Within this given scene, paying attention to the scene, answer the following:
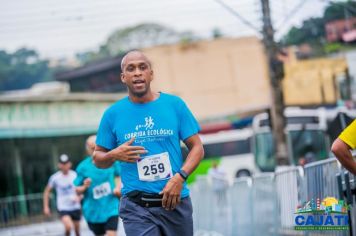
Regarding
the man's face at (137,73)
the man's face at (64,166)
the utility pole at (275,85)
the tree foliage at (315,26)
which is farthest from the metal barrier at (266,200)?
the tree foliage at (315,26)

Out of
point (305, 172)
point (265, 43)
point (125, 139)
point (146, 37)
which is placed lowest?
point (305, 172)

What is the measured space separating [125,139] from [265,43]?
56.1 ft

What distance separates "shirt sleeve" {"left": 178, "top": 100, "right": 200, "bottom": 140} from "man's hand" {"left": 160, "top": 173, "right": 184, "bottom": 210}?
0.39 metres

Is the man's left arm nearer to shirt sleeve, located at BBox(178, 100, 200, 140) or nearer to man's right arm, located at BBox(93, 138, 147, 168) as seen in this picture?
shirt sleeve, located at BBox(178, 100, 200, 140)

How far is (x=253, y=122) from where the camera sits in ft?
134

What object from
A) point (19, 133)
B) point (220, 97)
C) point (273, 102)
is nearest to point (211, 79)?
point (220, 97)

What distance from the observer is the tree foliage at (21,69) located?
143 feet

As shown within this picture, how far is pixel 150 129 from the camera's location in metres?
6.38

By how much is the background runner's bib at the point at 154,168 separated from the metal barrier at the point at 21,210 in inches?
876

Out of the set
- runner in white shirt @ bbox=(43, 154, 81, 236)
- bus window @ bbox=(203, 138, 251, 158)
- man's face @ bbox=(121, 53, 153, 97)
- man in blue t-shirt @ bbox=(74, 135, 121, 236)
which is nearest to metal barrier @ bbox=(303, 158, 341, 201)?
man's face @ bbox=(121, 53, 153, 97)

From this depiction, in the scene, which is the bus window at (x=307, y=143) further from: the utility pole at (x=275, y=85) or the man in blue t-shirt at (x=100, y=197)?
the man in blue t-shirt at (x=100, y=197)

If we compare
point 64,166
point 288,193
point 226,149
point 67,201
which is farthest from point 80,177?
point 226,149

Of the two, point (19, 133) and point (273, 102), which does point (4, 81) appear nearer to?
point (19, 133)

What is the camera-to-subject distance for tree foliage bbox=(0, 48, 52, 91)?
4356cm
